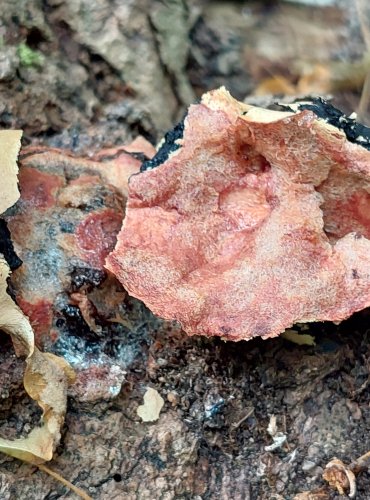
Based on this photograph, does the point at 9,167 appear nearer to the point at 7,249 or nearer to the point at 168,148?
the point at 7,249

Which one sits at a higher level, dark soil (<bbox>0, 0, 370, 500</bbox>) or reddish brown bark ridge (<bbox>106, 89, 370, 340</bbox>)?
reddish brown bark ridge (<bbox>106, 89, 370, 340</bbox>)

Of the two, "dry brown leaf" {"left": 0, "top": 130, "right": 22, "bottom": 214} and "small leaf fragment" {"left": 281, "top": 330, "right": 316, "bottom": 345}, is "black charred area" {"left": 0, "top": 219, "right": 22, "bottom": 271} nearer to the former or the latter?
"dry brown leaf" {"left": 0, "top": 130, "right": 22, "bottom": 214}

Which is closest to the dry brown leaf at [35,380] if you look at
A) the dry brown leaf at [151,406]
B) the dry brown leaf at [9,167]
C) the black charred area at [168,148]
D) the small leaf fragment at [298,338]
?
the dry brown leaf at [9,167]

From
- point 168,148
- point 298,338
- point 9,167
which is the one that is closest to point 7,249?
point 9,167

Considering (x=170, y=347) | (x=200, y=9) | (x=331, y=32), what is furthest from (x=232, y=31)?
(x=170, y=347)

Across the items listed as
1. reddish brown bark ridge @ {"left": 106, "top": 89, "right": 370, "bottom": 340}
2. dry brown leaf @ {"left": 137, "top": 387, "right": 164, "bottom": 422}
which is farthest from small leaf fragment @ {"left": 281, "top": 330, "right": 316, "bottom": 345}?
dry brown leaf @ {"left": 137, "top": 387, "right": 164, "bottom": 422}
